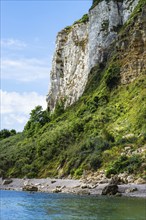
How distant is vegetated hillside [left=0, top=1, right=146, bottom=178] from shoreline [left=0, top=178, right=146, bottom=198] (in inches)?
126

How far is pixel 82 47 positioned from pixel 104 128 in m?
44.3

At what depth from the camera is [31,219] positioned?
1133 inches

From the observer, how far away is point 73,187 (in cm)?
5422

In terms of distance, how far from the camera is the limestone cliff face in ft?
329

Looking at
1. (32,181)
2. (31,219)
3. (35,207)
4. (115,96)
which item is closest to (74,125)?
(115,96)

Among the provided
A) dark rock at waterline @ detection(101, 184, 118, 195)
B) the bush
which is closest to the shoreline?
dark rock at waterline @ detection(101, 184, 118, 195)

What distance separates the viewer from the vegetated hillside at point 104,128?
60906 millimetres

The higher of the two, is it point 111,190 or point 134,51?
point 134,51

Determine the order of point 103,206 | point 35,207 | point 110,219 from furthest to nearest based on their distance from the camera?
point 35,207
point 103,206
point 110,219

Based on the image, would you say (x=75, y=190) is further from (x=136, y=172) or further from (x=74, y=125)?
(x=74, y=125)

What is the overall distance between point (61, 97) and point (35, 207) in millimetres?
79986

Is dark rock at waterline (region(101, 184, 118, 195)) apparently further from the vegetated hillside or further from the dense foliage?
the dense foliage

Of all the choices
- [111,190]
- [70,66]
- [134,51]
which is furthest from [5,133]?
[111,190]

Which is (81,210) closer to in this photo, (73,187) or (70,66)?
(73,187)
